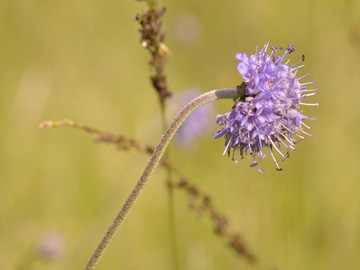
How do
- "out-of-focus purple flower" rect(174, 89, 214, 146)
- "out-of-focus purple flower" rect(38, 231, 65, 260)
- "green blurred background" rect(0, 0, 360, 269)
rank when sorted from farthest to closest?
"out-of-focus purple flower" rect(174, 89, 214, 146)
"green blurred background" rect(0, 0, 360, 269)
"out-of-focus purple flower" rect(38, 231, 65, 260)

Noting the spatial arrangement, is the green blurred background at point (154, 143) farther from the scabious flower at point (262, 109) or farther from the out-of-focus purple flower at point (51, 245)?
the scabious flower at point (262, 109)

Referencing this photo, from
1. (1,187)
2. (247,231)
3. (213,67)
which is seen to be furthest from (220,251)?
(213,67)

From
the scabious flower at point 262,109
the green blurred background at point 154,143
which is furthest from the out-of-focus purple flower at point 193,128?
the scabious flower at point 262,109

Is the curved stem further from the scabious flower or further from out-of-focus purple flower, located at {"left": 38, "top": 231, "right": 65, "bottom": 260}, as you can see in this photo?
out-of-focus purple flower, located at {"left": 38, "top": 231, "right": 65, "bottom": 260}

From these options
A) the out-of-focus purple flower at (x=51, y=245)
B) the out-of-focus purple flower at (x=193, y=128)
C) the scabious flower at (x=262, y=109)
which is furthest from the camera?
the out-of-focus purple flower at (x=193, y=128)

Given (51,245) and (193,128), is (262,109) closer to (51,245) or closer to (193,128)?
(51,245)

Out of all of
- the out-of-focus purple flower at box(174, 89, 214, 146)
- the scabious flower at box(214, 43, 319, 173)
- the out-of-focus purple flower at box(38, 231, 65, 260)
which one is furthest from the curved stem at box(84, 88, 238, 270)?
the out-of-focus purple flower at box(174, 89, 214, 146)
